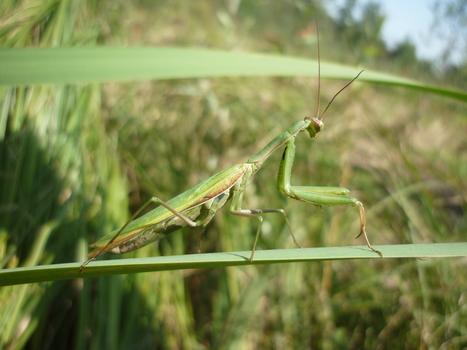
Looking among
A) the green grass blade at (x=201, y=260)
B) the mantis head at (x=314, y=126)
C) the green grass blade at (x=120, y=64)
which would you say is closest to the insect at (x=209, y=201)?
the mantis head at (x=314, y=126)

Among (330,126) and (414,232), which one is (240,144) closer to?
(330,126)

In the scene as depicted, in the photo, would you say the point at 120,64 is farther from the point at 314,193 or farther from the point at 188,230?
the point at 188,230

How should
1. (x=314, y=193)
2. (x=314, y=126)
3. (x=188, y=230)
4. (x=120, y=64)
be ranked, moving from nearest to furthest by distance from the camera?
(x=120, y=64) → (x=314, y=193) → (x=314, y=126) → (x=188, y=230)

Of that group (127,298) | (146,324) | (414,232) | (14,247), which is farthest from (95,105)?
(414,232)

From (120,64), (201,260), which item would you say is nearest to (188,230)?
(201,260)

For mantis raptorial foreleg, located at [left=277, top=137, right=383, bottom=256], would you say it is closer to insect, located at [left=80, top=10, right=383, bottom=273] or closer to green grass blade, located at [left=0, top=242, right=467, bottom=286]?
insect, located at [left=80, top=10, right=383, bottom=273]

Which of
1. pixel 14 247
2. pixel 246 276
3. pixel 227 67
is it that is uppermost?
pixel 227 67

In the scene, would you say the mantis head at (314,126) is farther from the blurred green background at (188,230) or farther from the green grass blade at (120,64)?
the blurred green background at (188,230)
